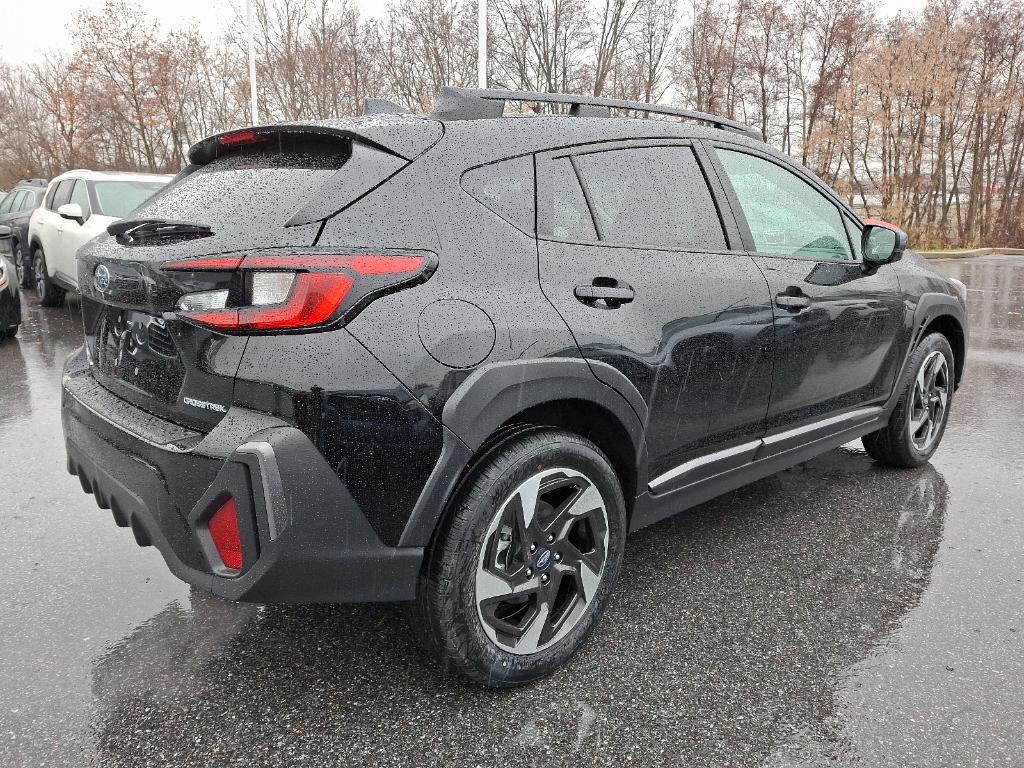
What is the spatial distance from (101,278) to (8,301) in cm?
676

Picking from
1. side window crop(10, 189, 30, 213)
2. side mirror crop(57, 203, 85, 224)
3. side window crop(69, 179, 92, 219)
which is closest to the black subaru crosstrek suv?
side mirror crop(57, 203, 85, 224)

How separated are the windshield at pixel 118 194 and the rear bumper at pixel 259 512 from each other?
787 centimetres

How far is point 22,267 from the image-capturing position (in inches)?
483

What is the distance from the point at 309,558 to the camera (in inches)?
75.9

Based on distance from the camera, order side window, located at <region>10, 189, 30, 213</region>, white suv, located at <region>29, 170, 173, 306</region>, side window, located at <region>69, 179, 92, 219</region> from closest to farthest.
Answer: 1. white suv, located at <region>29, 170, 173, 306</region>
2. side window, located at <region>69, 179, 92, 219</region>
3. side window, located at <region>10, 189, 30, 213</region>

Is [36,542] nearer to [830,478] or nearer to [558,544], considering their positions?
[558,544]

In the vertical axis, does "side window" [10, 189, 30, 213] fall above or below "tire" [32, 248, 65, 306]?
above

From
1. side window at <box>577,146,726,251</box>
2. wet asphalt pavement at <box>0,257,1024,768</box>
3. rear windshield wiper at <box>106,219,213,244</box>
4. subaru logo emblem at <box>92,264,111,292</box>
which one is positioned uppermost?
side window at <box>577,146,726,251</box>

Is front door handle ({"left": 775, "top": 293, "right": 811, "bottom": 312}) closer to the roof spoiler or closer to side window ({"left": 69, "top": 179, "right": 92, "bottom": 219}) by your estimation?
the roof spoiler

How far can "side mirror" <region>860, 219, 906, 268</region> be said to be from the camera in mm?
3594

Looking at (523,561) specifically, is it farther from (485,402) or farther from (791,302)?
(791,302)

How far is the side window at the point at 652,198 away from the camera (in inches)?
100.0

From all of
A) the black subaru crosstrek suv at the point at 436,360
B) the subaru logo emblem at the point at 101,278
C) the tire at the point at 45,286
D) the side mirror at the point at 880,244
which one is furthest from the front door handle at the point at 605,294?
the tire at the point at 45,286

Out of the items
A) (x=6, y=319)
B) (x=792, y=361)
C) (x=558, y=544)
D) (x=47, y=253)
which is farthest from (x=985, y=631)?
(x=47, y=253)
